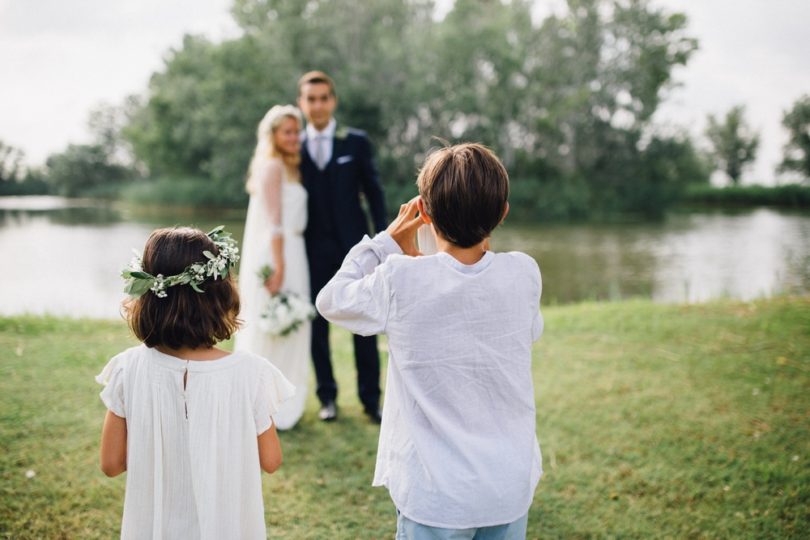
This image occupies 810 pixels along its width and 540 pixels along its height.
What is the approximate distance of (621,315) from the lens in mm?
6738

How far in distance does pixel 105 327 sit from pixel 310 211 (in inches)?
145

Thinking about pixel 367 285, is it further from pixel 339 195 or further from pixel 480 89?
pixel 480 89

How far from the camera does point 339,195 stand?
13.1 ft

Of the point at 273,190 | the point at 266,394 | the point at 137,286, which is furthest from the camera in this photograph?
the point at 273,190

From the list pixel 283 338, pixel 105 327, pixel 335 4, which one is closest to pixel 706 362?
pixel 283 338

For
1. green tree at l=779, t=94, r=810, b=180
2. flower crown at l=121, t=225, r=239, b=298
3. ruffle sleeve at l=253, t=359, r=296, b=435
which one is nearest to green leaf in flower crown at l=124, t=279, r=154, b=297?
flower crown at l=121, t=225, r=239, b=298

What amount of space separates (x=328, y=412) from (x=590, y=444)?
178 centimetres

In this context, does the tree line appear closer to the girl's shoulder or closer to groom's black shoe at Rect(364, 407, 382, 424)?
groom's black shoe at Rect(364, 407, 382, 424)

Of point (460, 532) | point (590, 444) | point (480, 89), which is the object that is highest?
point (480, 89)

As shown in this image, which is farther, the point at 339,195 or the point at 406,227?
the point at 339,195

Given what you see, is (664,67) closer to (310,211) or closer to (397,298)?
(310,211)

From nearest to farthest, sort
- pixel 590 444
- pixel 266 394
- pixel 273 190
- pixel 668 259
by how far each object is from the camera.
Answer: pixel 266 394
pixel 590 444
pixel 273 190
pixel 668 259

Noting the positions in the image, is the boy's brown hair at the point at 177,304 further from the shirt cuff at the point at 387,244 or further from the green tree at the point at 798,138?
the green tree at the point at 798,138

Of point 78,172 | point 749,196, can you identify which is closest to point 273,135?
point 749,196
